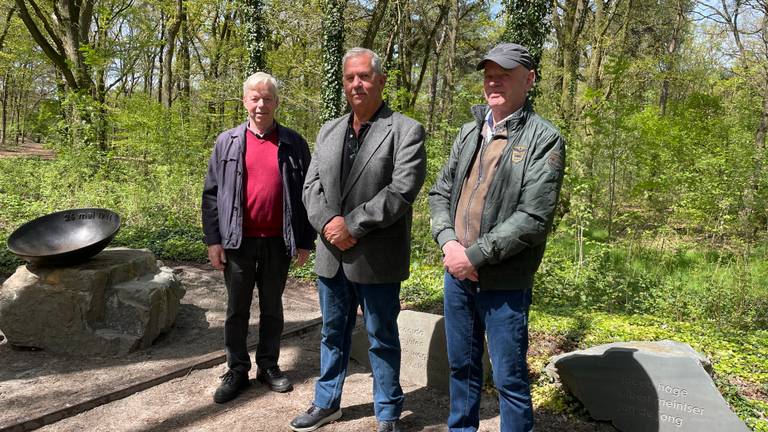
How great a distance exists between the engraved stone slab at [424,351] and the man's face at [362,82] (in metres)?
1.89

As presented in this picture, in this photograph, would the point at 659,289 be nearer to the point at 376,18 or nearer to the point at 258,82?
the point at 258,82

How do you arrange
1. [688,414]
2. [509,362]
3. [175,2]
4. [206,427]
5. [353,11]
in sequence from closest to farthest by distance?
1. [509,362]
2. [688,414]
3. [206,427]
4. [353,11]
5. [175,2]

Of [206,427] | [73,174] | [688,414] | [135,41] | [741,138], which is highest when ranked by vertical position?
[135,41]

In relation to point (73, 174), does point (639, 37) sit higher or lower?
higher

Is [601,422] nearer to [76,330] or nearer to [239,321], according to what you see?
[239,321]

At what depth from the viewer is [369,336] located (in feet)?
9.74

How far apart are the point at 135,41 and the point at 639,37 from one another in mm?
17643

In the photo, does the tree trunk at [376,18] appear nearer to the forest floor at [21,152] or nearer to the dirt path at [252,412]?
the dirt path at [252,412]

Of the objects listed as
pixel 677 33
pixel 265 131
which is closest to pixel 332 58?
pixel 265 131

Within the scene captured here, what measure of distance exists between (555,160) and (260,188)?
1.96 meters

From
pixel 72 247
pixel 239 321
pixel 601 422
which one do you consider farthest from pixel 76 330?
pixel 601 422

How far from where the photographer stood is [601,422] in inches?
131

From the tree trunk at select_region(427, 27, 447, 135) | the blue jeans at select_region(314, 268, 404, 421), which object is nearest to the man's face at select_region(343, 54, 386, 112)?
the blue jeans at select_region(314, 268, 404, 421)

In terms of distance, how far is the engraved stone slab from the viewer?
3838mm
